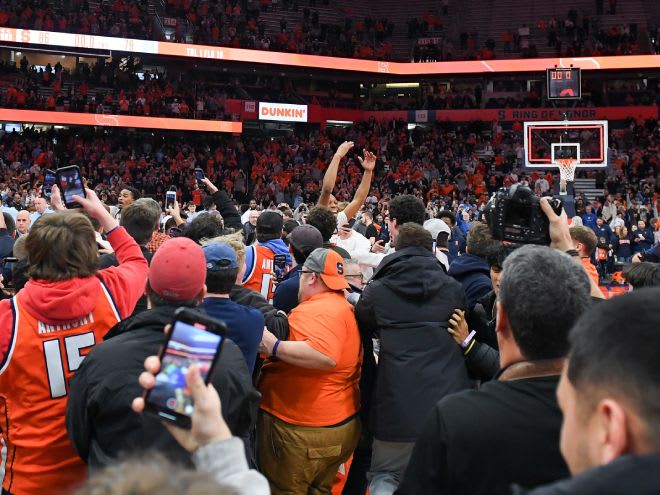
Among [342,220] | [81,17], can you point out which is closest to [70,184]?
[342,220]

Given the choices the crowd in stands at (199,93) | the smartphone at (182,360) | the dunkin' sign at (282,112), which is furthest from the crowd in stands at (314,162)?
the smartphone at (182,360)

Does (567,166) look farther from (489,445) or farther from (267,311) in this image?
(489,445)

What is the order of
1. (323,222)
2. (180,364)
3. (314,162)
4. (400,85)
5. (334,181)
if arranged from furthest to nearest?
(400,85), (314,162), (334,181), (323,222), (180,364)

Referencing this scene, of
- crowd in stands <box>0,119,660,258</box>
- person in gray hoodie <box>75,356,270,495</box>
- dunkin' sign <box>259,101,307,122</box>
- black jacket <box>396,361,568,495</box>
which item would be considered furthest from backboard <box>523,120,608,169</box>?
person in gray hoodie <box>75,356,270,495</box>

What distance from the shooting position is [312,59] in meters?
31.6

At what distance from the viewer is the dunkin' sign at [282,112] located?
3056 cm

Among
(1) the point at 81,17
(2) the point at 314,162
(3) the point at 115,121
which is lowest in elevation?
(2) the point at 314,162

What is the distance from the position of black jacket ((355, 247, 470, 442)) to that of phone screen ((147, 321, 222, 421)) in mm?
2020

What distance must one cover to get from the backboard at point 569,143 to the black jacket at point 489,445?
15.8 metres

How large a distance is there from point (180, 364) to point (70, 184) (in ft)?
8.32

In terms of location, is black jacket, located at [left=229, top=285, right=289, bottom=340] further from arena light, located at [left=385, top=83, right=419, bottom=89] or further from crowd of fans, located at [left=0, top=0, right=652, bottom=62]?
arena light, located at [left=385, top=83, right=419, bottom=89]

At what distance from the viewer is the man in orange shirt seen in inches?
148

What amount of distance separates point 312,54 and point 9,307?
30591 mm

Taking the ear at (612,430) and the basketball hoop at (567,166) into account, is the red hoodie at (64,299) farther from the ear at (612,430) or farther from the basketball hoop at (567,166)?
the basketball hoop at (567,166)
